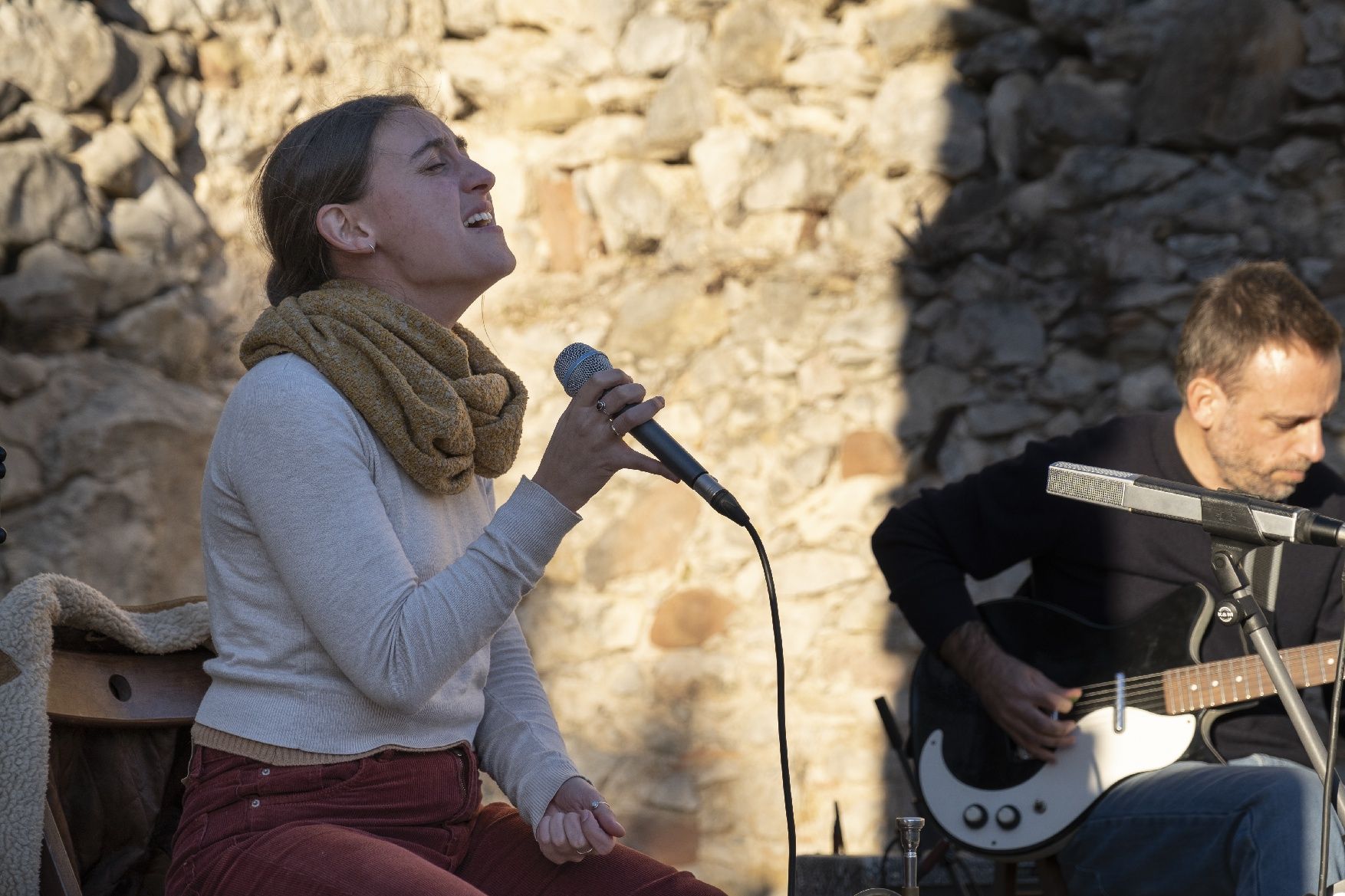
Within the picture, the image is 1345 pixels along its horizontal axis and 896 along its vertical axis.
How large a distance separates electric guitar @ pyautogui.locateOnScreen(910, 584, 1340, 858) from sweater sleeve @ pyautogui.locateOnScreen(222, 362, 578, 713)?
4.42 feet

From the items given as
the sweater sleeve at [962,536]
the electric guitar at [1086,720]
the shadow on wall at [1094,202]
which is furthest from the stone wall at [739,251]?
the electric guitar at [1086,720]

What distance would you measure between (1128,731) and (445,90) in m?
2.58

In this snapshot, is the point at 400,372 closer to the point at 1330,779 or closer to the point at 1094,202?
the point at 1330,779

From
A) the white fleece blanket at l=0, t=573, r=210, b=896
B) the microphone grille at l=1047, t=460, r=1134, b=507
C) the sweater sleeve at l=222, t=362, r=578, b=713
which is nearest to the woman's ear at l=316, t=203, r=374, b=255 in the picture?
the sweater sleeve at l=222, t=362, r=578, b=713

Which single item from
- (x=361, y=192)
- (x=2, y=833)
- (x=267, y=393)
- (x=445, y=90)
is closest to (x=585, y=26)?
(x=445, y=90)

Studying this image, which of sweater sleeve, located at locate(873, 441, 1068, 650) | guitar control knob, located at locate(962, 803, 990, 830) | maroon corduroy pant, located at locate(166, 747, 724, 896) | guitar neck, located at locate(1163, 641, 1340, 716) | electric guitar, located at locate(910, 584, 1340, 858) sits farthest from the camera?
sweater sleeve, located at locate(873, 441, 1068, 650)

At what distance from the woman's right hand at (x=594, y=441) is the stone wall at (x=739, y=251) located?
83.6 inches

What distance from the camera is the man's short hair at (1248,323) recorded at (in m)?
2.50

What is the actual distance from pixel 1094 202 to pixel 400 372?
2588mm

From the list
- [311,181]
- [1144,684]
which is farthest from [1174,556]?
[311,181]

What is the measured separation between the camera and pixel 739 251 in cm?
380

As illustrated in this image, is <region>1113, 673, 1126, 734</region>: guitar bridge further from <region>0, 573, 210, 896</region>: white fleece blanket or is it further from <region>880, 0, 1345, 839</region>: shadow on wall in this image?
<region>0, 573, 210, 896</region>: white fleece blanket

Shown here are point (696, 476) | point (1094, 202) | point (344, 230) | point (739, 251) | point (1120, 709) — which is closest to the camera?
point (696, 476)

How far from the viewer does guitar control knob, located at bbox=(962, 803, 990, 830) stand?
248cm
